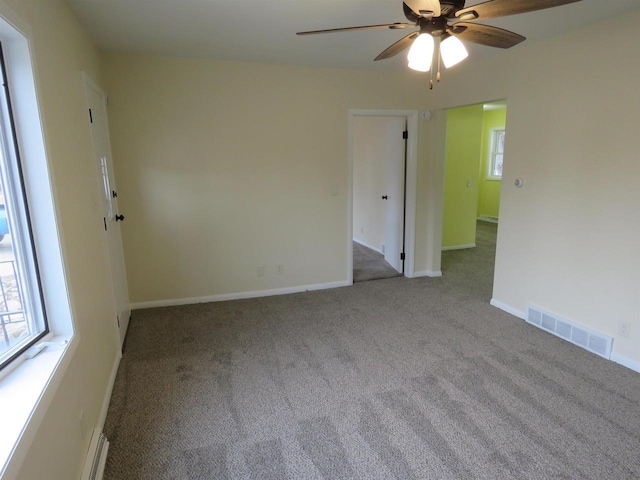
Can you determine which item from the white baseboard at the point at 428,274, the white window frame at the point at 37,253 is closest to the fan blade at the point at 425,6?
the white window frame at the point at 37,253

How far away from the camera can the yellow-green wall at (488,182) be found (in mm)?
8024

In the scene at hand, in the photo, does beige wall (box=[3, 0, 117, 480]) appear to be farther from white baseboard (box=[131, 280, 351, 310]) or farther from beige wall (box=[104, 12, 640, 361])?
white baseboard (box=[131, 280, 351, 310])

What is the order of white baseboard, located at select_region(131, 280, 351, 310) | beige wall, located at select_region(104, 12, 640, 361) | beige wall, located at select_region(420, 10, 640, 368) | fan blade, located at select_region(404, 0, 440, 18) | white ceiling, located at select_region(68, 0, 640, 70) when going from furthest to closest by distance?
white baseboard, located at select_region(131, 280, 351, 310), beige wall, located at select_region(104, 12, 640, 361), beige wall, located at select_region(420, 10, 640, 368), white ceiling, located at select_region(68, 0, 640, 70), fan blade, located at select_region(404, 0, 440, 18)

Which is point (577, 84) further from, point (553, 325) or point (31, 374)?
point (31, 374)

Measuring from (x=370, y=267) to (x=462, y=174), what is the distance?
2345 mm

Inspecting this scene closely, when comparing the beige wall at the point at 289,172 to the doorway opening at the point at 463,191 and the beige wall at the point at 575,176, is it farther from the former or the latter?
the doorway opening at the point at 463,191

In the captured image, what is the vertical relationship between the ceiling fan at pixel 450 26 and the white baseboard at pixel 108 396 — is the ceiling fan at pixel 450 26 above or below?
above

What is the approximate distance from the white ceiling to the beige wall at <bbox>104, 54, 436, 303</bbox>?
353 millimetres

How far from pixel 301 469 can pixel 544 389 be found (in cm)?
166

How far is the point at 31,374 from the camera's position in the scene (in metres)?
1.43

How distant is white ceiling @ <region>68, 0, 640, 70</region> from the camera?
2.32m

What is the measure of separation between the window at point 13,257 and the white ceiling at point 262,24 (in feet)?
4.10

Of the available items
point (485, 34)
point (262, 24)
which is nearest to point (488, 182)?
point (485, 34)

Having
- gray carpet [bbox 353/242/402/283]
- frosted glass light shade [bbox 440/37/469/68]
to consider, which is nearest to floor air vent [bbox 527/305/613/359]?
gray carpet [bbox 353/242/402/283]
